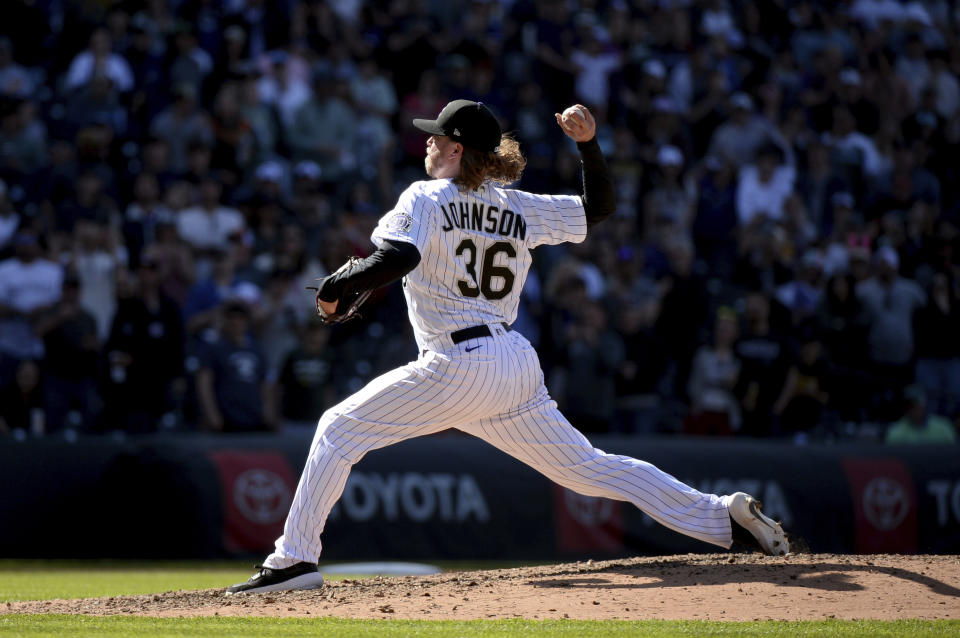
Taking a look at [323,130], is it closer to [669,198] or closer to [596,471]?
[669,198]

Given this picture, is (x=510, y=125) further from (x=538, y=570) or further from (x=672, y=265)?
(x=538, y=570)

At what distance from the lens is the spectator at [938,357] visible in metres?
15.1

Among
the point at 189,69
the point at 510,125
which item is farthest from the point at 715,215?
the point at 189,69

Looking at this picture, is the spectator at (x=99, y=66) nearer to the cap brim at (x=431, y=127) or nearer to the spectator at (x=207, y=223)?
the spectator at (x=207, y=223)

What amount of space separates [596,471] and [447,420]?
0.76m

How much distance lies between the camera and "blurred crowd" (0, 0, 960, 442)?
12.0 metres

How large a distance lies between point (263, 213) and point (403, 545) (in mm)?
4182

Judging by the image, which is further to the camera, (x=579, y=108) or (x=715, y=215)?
(x=715, y=215)

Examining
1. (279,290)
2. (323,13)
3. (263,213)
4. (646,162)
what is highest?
(323,13)

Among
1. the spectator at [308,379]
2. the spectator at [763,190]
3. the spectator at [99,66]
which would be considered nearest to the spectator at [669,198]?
the spectator at [763,190]

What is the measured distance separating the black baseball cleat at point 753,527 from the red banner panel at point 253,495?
5.09m

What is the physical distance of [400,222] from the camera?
225 inches

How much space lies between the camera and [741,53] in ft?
61.6

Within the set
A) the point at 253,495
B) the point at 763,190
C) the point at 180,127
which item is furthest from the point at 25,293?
the point at 763,190
